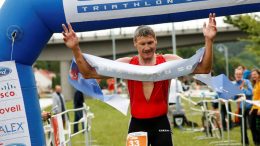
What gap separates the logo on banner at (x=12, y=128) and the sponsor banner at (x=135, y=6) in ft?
4.47

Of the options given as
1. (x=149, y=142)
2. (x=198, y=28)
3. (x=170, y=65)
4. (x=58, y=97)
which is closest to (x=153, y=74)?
(x=170, y=65)

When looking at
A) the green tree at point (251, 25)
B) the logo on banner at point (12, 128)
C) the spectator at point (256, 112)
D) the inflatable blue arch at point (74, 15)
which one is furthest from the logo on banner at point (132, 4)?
the green tree at point (251, 25)

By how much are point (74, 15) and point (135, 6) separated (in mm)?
715

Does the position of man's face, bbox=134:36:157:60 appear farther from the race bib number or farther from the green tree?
the green tree

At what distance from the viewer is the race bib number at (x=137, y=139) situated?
6.23m

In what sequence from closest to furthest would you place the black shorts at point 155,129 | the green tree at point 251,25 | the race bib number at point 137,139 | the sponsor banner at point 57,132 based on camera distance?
1. the race bib number at point 137,139
2. the black shorts at point 155,129
3. the sponsor banner at point 57,132
4. the green tree at point 251,25

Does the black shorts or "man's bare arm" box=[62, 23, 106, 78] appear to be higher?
"man's bare arm" box=[62, 23, 106, 78]

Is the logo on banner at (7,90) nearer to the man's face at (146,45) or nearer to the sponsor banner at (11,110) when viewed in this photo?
the sponsor banner at (11,110)

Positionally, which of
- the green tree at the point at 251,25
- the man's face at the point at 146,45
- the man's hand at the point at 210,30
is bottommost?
the man's face at the point at 146,45

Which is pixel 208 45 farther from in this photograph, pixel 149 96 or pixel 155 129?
pixel 155 129

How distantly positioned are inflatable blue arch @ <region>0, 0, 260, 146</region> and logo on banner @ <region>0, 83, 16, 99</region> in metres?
0.12

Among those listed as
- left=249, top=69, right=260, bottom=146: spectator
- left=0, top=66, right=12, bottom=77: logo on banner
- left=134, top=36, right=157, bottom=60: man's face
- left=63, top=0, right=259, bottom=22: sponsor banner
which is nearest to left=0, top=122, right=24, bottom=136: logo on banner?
left=0, top=66, right=12, bottom=77: logo on banner

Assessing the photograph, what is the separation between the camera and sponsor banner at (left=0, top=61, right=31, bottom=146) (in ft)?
24.1

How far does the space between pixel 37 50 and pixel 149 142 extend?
76.4 inches
